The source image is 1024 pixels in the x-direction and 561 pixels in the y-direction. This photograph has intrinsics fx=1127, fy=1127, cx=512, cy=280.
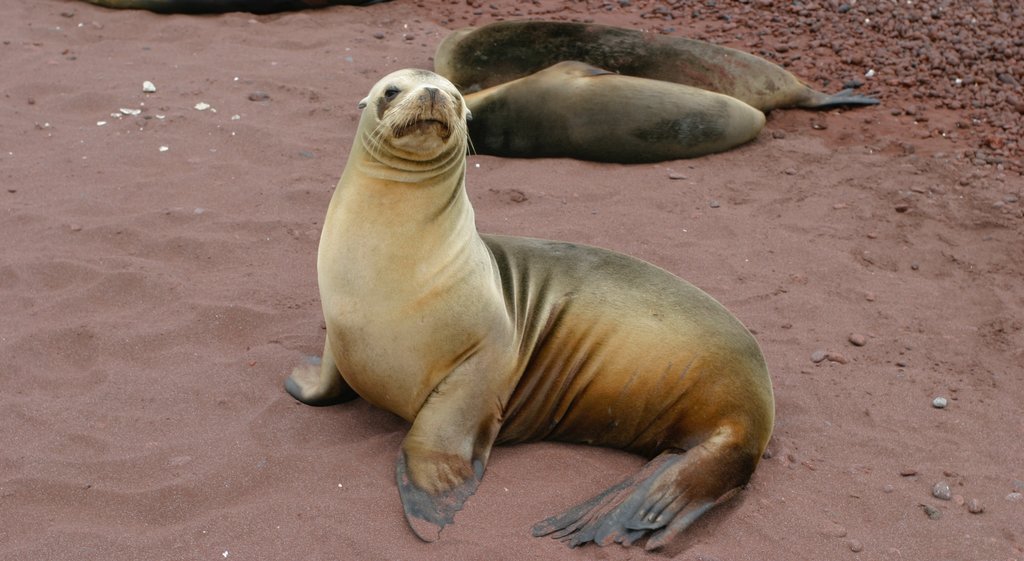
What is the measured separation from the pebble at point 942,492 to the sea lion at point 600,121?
346cm

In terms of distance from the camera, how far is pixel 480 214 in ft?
19.0

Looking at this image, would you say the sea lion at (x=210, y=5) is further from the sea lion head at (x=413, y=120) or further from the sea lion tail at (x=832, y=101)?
the sea lion head at (x=413, y=120)

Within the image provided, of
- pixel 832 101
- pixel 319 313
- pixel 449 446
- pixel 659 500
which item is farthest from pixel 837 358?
pixel 832 101

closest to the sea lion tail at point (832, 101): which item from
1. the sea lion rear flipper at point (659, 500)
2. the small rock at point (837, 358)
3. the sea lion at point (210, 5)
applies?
the small rock at point (837, 358)

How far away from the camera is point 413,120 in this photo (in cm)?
354

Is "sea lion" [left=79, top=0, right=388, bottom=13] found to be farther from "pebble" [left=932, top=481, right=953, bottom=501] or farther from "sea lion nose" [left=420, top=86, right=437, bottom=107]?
"pebble" [left=932, top=481, right=953, bottom=501]

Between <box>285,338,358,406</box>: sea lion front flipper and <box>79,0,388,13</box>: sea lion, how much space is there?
5.50 meters

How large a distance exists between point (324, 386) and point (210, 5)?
18.7 feet

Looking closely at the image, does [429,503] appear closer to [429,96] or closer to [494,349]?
[494,349]

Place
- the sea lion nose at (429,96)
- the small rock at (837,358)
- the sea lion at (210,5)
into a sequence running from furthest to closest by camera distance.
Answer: the sea lion at (210,5), the small rock at (837,358), the sea lion nose at (429,96)

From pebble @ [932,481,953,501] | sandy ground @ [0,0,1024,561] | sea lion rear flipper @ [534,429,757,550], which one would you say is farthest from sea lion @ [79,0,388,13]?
pebble @ [932,481,953,501]

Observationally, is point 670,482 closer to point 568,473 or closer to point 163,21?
point 568,473

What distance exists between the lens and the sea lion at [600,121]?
681 centimetres

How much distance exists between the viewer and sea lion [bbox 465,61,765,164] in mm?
6809
